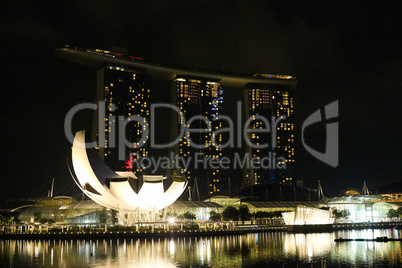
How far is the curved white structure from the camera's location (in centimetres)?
5541

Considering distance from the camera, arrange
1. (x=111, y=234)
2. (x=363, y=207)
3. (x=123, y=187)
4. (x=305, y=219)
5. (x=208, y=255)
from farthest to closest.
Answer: (x=363, y=207) → (x=305, y=219) → (x=123, y=187) → (x=111, y=234) → (x=208, y=255)

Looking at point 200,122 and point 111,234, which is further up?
point 200,122

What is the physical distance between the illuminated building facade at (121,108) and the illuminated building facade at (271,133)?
30685 mm

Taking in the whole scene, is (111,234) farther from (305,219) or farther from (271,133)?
(271,133)

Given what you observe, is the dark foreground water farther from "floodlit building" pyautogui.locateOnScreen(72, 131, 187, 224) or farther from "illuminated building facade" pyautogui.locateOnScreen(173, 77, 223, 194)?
"illuminated building facade" pyautogui.locateOnScreen(173, 77, 223, 194)

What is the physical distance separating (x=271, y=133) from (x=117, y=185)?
92.1m

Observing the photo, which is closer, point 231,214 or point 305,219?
point 305,219

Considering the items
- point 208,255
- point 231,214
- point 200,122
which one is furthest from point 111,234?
point 200,122

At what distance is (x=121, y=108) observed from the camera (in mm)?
125375

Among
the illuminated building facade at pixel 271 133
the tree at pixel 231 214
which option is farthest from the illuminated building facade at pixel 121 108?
the tree at pixel 231 214

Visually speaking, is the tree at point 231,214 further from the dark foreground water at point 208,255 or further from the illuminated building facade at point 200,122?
the illuminated building facade at point 200,122

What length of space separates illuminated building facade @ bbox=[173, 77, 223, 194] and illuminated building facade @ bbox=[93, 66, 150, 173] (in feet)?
35.5

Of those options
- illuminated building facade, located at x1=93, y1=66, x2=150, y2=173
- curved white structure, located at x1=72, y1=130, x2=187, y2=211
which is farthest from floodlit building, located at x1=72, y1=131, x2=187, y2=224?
illuminated building facade, located at x1=93, y1=66, x2=150, y2=173

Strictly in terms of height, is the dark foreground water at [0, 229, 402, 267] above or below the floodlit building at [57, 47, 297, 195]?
below
